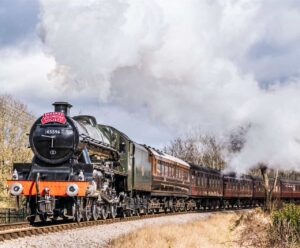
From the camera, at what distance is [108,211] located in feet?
62.2

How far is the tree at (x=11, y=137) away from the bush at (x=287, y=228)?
887 inches

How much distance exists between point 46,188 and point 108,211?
13.5 feet

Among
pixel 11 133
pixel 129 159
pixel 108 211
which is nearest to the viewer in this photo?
pixel 108 211

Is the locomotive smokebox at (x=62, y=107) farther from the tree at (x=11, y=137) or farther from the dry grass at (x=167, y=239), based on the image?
the tree at (x=11, y=137)

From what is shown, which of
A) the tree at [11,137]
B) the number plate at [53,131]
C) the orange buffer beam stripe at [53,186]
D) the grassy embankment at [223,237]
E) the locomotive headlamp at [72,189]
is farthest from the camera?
the tree at [11,137]

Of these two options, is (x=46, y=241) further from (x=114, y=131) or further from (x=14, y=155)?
(x=14, y=155)

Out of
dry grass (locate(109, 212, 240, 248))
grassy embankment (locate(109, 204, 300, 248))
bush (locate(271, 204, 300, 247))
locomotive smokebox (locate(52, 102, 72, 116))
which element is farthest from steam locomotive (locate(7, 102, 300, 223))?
bush (locate(271, 204, 300, 247))

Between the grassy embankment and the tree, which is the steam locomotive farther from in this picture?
the tree

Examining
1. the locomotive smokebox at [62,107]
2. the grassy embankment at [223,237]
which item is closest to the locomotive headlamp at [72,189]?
the grassy embankment at [223,237]

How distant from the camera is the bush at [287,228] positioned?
13.4 meters

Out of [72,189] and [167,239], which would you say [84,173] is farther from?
[167,239]

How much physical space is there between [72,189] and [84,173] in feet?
2.07

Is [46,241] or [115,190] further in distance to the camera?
[115,190]

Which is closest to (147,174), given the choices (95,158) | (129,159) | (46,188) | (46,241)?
(129,159)
